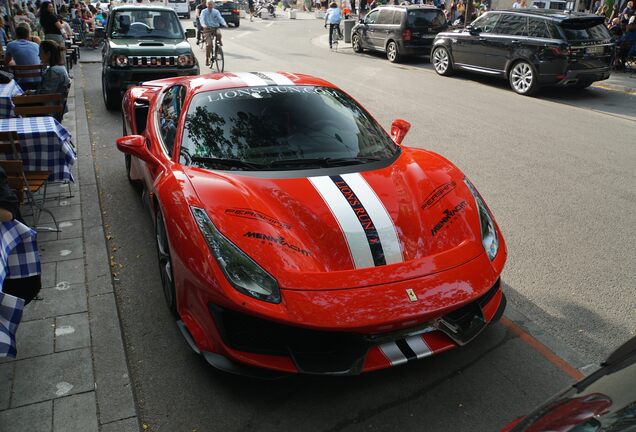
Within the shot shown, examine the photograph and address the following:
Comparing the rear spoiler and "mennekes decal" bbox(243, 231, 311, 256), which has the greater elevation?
the rear spoiler

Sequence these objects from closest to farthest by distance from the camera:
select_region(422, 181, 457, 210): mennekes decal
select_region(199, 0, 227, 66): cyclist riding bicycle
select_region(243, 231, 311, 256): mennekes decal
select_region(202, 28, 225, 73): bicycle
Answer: select_region(243, 231, 311, 256): mennekes decal → select_region(422, 181, 457, 210): mennekes decal → select_region(202, 28, 225, 73): bicycle → select_region(199, 0, 227, 66): cyclist riding bicycle

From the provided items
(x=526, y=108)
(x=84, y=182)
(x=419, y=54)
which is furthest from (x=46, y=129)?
(x=419, y=54)

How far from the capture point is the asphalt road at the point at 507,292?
2.99m

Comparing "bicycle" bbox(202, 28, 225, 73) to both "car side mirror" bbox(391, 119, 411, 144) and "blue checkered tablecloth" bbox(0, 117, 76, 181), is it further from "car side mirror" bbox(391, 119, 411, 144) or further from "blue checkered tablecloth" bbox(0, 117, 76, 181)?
"car side mirror" bbox(391, 119, 411, 144)

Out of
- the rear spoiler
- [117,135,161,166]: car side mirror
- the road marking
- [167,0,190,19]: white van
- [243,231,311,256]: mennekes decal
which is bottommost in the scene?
the road marking

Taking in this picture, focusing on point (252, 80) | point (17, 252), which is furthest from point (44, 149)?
point (17, 252)

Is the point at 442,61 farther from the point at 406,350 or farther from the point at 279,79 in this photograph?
the point at 406,350

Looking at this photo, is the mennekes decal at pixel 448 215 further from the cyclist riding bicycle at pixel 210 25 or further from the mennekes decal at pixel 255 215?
the cyclist riding bicycle at pixel 210 25

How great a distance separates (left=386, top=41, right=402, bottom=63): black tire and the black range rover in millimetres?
3718

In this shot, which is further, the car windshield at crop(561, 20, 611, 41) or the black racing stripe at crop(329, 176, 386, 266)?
the car windshield at crop(561, 20, 611, 41)

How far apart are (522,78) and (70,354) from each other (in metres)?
11.6

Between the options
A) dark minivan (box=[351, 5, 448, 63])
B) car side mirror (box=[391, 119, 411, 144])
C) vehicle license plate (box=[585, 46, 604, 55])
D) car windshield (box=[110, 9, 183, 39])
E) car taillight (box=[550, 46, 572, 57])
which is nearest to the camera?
car side mirror (box=[391, 119, 411, 144])

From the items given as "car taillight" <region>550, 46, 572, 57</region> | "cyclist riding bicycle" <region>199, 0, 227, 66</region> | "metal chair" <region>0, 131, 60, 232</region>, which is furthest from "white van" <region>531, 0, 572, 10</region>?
"metal chair" <region>0, 131, 60, 232</region>

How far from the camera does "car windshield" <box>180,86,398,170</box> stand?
3.91 m
